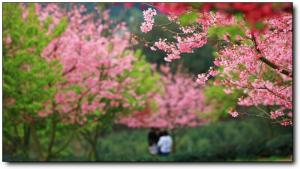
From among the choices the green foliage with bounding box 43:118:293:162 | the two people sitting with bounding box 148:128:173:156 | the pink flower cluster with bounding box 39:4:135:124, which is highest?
the pink flower cluster with bounding box 39:4:135:124

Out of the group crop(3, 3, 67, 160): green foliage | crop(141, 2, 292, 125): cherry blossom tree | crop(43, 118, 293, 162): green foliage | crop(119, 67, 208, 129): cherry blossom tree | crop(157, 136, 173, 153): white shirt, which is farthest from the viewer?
crop(119, 67, 208, 129): cherry blossom tree

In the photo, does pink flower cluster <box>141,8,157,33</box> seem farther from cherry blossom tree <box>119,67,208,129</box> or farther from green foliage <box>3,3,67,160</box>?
cherry blossom tree <box>119,67,208,129</box>

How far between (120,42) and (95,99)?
1524 millimetres

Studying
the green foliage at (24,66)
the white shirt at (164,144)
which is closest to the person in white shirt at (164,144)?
the white shirt at (164,144)

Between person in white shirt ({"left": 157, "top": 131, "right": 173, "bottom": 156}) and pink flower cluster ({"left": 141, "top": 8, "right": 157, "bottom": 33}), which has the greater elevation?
pink flower cluster ({"left": 141, "top": 8, "right": 157, "bottom": 33})

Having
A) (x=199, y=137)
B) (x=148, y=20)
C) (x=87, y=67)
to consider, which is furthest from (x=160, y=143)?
(x=148, y=20)

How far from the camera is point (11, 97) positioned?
8828 millimetres

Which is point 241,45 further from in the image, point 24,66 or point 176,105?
point 176,105

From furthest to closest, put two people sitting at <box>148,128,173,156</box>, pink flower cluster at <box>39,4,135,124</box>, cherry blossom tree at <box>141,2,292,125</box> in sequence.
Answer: two people sitting at <box>148,128,173,156</box>
pink flower cluster at <box>39,4,135,124</box>
cherry blossom tree at <box>141,2,292,125</box>

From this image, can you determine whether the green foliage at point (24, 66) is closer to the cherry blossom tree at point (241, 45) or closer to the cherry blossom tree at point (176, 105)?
the cherry blossom tree at point (241, 45)

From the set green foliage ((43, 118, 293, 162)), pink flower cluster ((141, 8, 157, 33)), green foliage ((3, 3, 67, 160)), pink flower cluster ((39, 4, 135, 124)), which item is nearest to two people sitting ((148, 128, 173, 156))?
green foliage ((43, 118, 293, 162))

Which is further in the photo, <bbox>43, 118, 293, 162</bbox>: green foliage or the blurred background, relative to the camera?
<bbox>43, 118, 293, 162</bbox>: green foliage

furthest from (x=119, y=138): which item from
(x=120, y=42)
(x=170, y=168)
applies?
(x=170, y=168)

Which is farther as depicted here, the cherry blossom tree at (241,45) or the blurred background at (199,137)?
the blurred background at (199,137)
